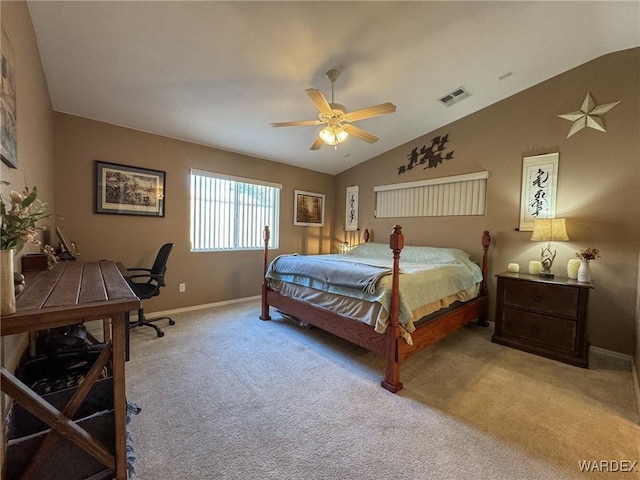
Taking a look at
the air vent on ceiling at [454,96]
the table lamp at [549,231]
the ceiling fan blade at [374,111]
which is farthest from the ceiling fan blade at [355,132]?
the table lamp at [549,231]

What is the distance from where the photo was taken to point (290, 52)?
91.7 inches

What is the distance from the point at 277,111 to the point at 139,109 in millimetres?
1490

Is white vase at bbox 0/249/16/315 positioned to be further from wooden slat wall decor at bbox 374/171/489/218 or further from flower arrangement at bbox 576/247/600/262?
wooden slat wall decor at bbox 374/171/489/218

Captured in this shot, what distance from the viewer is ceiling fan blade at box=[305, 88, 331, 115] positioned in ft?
6.78

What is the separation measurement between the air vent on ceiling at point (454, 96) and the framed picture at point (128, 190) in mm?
3658

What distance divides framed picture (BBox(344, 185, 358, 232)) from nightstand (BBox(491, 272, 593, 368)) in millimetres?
2683

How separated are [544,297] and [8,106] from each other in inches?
168

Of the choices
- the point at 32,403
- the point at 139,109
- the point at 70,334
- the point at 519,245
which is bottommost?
the point at 70,334

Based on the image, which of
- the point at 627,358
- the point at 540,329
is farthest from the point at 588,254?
the point at 627,358

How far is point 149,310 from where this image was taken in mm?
3564

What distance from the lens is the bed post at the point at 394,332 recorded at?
208 centimetres

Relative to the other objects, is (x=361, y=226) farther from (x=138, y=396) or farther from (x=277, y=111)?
(x=138, y=396)

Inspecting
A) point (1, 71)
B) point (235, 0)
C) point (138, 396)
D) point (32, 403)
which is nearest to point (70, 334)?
point (138, 396)

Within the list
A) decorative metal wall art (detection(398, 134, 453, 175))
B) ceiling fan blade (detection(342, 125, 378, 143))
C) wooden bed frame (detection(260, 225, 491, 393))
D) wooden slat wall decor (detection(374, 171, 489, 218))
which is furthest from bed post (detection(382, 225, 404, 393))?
decorative metal wall art (detection(398, 134, 453, 175))
